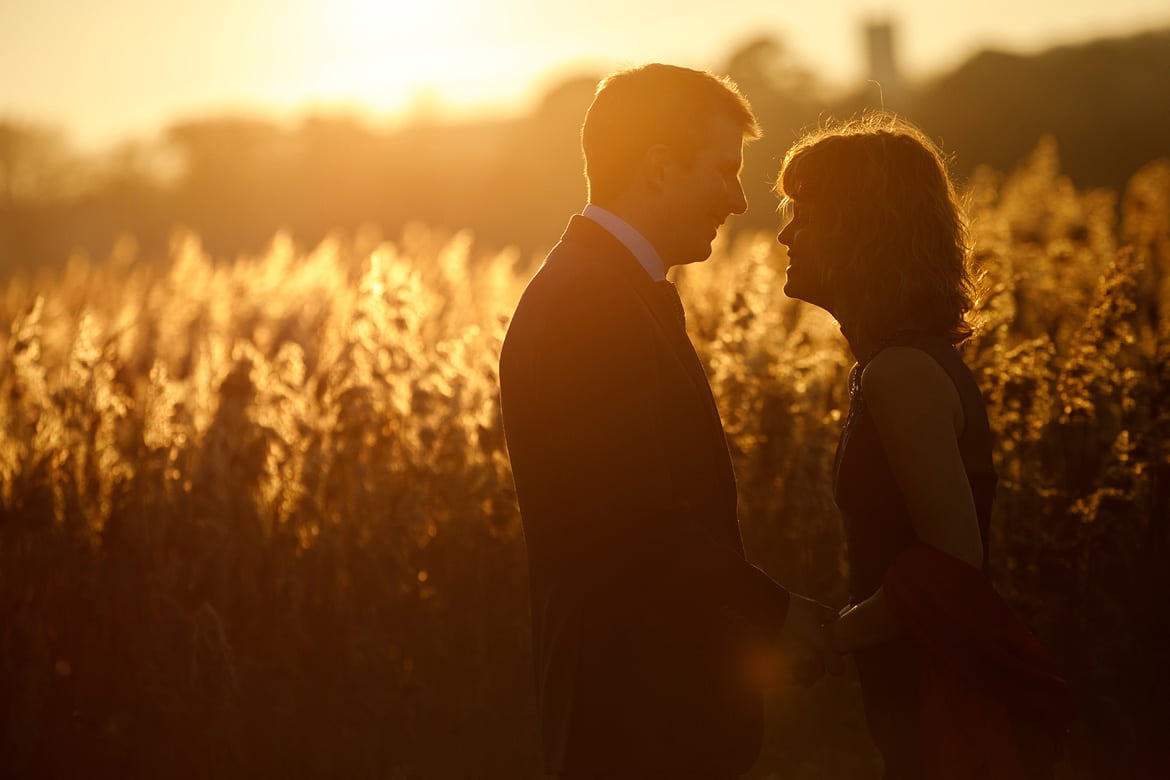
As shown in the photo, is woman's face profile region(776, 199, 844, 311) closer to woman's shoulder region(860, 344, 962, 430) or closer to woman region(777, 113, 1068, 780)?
woman region(777, 113, 1068, 780)

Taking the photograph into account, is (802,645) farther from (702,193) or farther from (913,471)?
(702,193)

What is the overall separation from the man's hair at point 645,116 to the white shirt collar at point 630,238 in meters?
0.05

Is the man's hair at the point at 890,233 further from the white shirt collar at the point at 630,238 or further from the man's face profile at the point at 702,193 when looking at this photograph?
the white shirt collar at the point at 630,238

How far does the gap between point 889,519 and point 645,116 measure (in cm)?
100

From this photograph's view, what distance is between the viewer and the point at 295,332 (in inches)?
360

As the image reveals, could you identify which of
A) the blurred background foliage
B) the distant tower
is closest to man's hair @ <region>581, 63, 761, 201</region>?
the blurred background foliage

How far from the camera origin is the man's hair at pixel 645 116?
8.57ft

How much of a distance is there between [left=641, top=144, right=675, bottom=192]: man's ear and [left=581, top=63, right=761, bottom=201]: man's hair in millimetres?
13

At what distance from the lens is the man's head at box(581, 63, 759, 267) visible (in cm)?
262

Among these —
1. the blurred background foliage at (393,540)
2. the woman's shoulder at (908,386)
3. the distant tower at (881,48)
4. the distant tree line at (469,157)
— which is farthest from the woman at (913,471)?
the distant tower at (881,48)

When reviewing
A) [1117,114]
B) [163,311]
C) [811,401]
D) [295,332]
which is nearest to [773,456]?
[811,401]

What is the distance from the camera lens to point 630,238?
2.63 m

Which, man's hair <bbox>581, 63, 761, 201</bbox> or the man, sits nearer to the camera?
the man

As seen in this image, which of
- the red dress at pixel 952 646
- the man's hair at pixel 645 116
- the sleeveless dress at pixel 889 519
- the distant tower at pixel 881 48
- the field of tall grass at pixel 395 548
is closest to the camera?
the red dress at pixel 952 646
